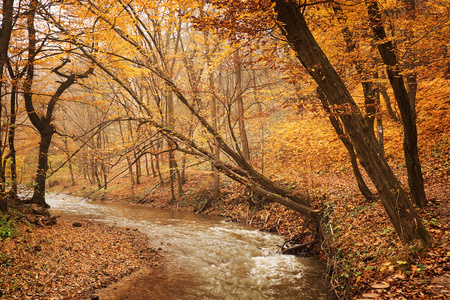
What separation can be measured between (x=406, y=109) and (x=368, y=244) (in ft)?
10.5

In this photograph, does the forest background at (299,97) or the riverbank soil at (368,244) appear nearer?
the riverbank soil at (368,244)

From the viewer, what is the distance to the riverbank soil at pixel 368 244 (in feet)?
12.8

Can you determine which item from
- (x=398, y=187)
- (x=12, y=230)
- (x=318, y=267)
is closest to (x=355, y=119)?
(x=398, y=187)

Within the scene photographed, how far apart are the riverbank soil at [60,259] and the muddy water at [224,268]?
2.56ft

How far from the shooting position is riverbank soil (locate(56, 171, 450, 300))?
3896 millimetres

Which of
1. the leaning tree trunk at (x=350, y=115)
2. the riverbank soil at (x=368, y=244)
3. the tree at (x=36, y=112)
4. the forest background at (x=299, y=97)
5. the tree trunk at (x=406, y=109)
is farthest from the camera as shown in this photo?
the tree at (x=36, y=112)

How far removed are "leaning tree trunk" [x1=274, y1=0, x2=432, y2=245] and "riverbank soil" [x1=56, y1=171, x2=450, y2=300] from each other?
1.43 ft

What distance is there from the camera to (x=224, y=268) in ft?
23.3

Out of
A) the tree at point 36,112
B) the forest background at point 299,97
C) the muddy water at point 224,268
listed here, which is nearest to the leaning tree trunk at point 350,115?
the forest background at point 299,97

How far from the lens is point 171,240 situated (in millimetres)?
9445

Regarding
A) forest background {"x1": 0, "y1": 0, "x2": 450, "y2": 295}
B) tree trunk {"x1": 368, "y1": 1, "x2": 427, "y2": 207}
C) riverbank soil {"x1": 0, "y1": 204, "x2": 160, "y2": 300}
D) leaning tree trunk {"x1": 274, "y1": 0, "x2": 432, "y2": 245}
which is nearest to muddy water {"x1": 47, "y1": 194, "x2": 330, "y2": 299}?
riverbank soil {"x1": 0, "y1": 204, "x2": 160, "y2": 300}

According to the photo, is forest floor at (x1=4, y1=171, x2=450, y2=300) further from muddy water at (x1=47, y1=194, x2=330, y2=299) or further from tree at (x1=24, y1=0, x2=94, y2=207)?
tree at (x1=24, y1=0, x2=94, y2=207)

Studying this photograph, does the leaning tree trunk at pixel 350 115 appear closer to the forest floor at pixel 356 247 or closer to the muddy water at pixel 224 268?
the forest floor at pixel 356 247

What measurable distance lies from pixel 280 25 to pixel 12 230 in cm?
800
